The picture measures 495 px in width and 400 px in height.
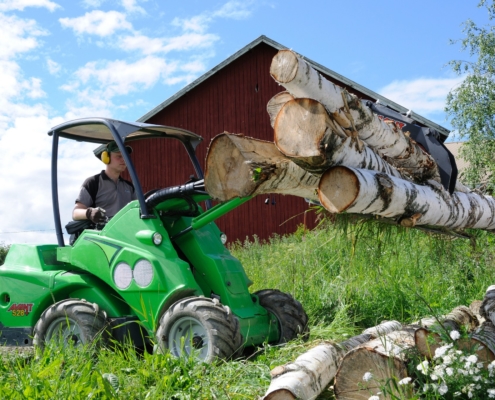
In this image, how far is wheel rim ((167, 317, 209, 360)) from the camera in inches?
213

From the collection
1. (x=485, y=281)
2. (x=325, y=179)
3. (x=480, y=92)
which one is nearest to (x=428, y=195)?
(x=325, y=179)

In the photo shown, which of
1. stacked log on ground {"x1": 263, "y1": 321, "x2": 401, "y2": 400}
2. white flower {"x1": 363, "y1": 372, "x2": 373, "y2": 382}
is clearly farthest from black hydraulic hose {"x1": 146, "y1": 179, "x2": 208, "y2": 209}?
white flower {"x1": 363, "y1": 372, "x2": 373, "y2": 382}

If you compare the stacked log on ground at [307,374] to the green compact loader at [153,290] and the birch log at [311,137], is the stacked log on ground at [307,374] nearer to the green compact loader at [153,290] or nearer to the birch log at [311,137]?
the green compact loader at [153,290]

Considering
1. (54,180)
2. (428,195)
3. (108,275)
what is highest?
(54,180)

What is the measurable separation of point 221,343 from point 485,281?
15.3 feet

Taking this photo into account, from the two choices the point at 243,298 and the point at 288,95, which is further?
the point at 243,298

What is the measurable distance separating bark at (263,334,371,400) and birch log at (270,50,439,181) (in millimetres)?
1527

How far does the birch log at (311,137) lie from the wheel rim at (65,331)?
2.93 meters

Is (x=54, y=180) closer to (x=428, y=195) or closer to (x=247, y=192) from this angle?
(x=247, y=192)

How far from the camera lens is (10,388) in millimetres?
4406

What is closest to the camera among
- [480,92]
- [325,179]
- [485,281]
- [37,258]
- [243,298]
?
[325,179]

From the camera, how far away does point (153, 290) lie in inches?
228

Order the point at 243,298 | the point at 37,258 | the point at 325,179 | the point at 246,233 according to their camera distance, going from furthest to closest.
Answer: the point at 246,233 < the point at 37,258 < the point at 243,298 < the point at 325,179

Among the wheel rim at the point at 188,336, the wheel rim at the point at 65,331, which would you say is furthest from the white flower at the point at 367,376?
the wheel rim at the point at 65,331
